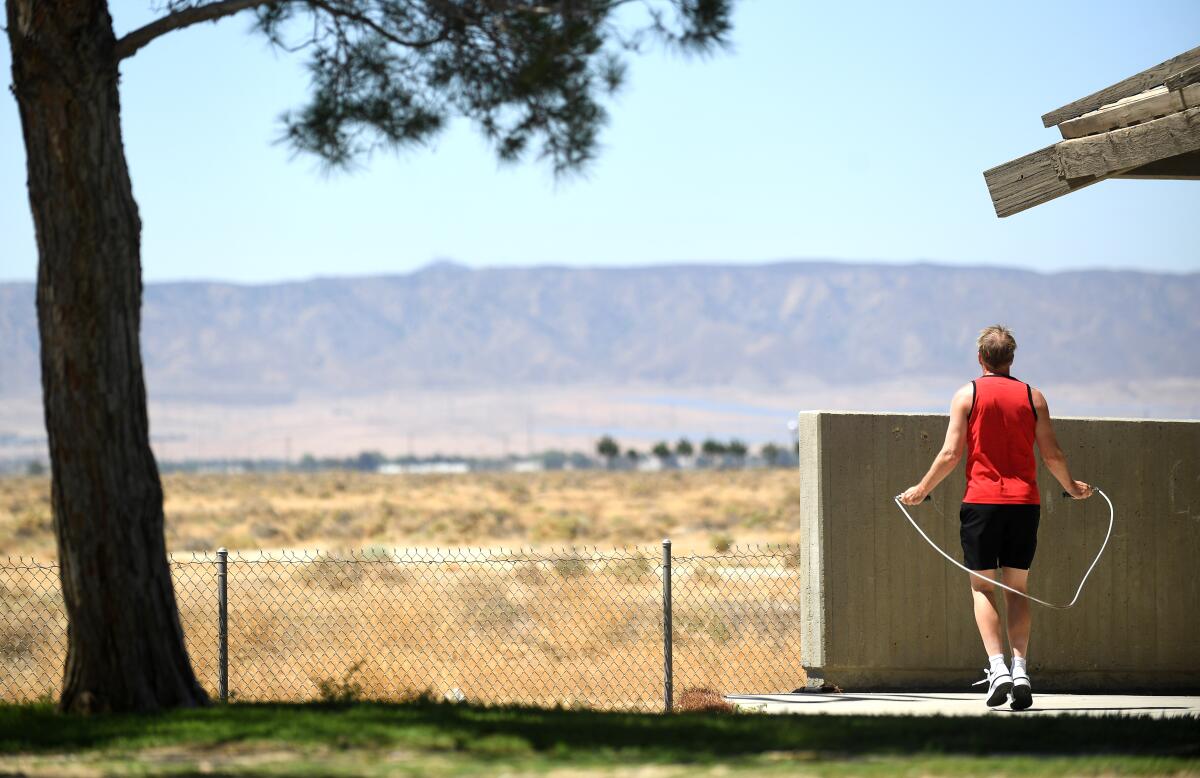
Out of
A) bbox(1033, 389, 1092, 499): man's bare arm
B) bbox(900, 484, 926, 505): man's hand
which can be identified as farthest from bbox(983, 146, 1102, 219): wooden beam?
bbox(900, 484, 926, 505): man's hand

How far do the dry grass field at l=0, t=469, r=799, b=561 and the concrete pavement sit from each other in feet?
50.2

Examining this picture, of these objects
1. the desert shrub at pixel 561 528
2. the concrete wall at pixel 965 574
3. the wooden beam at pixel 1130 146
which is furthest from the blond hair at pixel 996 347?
the desert shrub at pixel 561 528

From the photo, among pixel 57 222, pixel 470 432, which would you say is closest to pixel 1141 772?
pixel 57 222

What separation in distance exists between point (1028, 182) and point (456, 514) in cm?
4173

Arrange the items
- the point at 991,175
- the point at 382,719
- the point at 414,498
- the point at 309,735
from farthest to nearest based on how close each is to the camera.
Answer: the point at 414,498 → the point at 991,175 → the point at 382,719 → the point at 309,735

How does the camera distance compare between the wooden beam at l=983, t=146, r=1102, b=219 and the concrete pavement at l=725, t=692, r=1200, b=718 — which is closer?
the concrete pavement at l=725, t=692, r=1200, b=718

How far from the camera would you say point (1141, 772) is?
6.41m

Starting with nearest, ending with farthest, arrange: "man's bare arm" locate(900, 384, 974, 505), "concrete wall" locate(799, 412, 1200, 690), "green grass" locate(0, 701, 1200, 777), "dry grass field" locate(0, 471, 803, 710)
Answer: "green grass" locate(0, 701, 1200, 777) → "man's bare arm" locate(900, 384, 974, 505) → "concrete wall" locate(799, 412, 1200, 690) → "dry grass field" locate(0, 471, 803, 710)

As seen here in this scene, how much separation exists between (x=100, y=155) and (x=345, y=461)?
131406mm

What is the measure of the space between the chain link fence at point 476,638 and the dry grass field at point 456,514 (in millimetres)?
5950

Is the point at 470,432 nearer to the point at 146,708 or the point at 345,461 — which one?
the point at 345,461

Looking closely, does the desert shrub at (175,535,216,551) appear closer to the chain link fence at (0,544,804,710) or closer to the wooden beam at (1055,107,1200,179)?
the chain link fence at (0,544,804,710)

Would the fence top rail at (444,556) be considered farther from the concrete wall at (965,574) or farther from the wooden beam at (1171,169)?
the wooden beam at (1171,169)

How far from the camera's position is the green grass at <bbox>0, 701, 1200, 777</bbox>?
6.57 m
